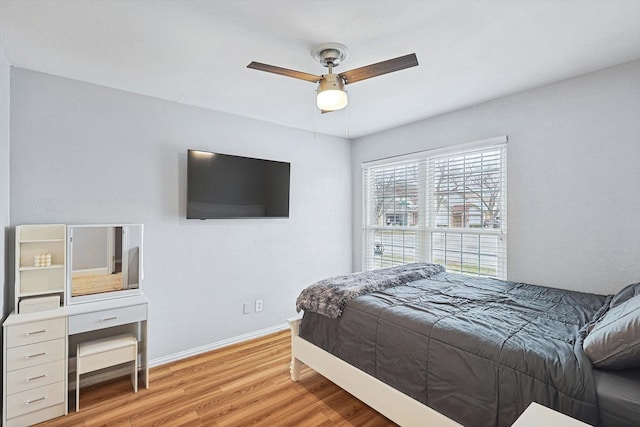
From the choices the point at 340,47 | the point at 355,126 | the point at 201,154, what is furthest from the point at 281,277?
the point at 340,47

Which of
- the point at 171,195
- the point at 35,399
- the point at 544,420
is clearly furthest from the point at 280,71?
the point at 35,399

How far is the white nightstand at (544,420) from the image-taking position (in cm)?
104

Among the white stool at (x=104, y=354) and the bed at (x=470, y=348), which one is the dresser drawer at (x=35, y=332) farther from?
the bed at (x=470, y=348)

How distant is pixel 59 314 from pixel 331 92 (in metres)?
2.42

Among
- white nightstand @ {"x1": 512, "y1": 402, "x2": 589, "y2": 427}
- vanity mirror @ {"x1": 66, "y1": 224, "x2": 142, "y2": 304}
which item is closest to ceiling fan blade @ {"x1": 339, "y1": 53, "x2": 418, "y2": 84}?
white nightstand @ {"x1": 512, "y1": 402, "x2": 589, "y2": 427}

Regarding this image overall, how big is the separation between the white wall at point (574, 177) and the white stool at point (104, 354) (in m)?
3.37

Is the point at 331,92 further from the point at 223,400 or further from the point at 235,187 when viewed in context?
the point at 223,400

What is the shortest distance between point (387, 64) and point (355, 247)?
122 inches

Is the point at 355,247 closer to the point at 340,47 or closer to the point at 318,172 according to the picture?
the point at 318,172

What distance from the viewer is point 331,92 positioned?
1941mm

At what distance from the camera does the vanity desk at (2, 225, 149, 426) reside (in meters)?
2.07

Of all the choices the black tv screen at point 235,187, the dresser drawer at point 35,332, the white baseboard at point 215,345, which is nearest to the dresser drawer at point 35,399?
the dresser drawer at point 35,332

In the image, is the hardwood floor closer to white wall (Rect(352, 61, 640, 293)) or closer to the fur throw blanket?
the fur throw blanket

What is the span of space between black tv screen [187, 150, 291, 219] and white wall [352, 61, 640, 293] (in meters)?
2.19
